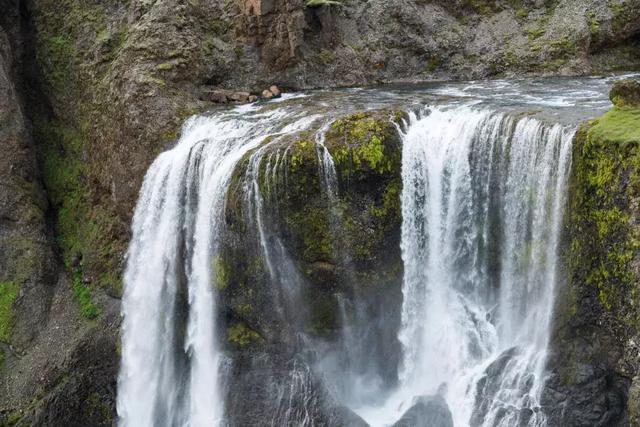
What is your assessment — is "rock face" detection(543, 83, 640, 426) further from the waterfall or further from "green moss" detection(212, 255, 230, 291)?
"green moss" detection(212, 255, 230, 291)

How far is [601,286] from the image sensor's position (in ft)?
34.4

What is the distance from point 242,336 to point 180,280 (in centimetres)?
207

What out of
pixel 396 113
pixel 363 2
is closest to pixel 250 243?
pixel 396 113

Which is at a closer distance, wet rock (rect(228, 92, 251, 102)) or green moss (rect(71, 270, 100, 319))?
green moss (rect(71, 270, 100, 319))

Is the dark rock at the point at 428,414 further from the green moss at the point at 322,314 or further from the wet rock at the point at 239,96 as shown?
the wet rock at the point at 239,96

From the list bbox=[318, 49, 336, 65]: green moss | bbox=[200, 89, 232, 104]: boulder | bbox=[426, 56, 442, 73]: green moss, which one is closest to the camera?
bbox=[200, 89, 232, 104]: boulder

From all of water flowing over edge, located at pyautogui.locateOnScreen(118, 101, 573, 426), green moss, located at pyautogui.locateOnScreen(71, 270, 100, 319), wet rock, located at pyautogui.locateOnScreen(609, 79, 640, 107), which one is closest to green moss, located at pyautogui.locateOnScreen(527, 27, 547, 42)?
water flowing over edge, located at pyautogui.locateOnScreen(118, 101, 573, 426)

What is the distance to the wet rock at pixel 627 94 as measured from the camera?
36.3 feet

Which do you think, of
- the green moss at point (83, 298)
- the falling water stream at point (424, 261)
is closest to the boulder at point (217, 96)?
the falling water stream at point (424, 261)

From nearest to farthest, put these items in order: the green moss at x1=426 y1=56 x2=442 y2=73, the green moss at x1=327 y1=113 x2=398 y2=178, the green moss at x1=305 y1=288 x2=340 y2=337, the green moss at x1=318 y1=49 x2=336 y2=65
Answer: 1. the green moss at x1=327 y1=113 x2=398 y2=178
2. the green moss at x1=305 y1=288 x2=340 y2=337
3. the green moss at x1=318 y1=49 x2=336 y2=65
4. the green moss at x1=426 y1=56 x2=442 y2=73

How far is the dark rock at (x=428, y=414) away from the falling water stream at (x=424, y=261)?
0.18m

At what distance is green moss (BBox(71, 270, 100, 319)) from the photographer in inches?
653

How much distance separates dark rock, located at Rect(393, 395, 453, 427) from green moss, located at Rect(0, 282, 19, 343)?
1071cm

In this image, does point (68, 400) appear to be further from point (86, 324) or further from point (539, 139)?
point (539, 139)
